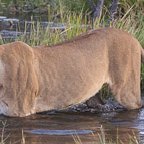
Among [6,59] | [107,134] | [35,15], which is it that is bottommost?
[35,15]

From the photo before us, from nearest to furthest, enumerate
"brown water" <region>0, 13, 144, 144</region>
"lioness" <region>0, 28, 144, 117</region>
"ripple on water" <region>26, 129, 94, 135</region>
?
"brown water" <region>0, 13, 144, 144</region>, "ripple on water" <region>26, 129, 94, 135</region>, "lioness" <region>0, 28, 144, 117</region>

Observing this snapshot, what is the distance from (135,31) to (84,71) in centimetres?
292

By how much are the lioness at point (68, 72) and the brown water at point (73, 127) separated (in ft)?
0.59

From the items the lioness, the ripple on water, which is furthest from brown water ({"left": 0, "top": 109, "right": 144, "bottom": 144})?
the lioness

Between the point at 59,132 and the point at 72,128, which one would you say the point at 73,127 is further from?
A: the point at 59,132

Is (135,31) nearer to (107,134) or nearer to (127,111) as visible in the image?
(127,111)

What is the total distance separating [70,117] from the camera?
9422 millimetres

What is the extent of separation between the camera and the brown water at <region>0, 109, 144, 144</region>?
26.4ft

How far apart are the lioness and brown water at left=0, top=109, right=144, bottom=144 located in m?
0.18

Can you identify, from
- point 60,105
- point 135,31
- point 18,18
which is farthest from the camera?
point 18,18

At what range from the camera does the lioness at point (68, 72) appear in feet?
28.3

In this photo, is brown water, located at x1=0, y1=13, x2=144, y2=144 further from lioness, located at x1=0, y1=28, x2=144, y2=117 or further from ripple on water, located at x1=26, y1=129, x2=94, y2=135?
lioness, located at x1=0, y1=28, x2=144, y2=117

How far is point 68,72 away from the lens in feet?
29.9

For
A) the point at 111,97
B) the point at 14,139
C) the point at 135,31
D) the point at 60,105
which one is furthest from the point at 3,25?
the point at 14,139
